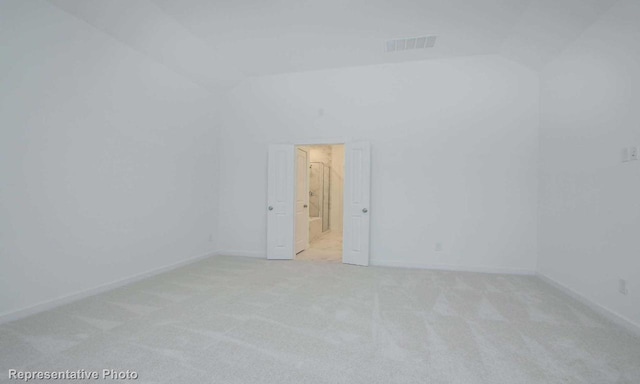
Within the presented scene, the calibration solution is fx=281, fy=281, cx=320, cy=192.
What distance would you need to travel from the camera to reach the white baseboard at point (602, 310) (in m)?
2.31

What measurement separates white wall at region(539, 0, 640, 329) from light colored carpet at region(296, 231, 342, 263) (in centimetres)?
299

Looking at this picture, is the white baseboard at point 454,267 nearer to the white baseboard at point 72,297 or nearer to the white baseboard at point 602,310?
the white baseboard at point 602,310

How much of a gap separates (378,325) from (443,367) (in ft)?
2.12

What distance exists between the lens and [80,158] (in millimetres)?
2912

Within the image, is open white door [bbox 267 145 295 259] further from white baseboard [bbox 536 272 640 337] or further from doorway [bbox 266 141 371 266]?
white baseboard [bbox 536 272 640 337]

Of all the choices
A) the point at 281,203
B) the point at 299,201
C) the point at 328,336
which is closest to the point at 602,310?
the point at 328,336

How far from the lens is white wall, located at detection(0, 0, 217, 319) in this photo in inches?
95.0

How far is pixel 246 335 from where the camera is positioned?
2.19m

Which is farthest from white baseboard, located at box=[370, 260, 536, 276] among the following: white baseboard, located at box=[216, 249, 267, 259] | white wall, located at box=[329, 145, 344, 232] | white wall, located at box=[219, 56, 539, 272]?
white wall, located at box=[329, 145, 344, 232]

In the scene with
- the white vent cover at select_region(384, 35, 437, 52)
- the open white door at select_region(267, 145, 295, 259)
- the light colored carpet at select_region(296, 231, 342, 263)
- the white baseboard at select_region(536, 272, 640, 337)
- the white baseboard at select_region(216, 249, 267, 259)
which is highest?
the white vent cover at select_region(384, 35, 437, 52)

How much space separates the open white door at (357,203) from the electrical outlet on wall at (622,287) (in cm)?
268

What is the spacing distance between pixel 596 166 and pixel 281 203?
13.0 feet

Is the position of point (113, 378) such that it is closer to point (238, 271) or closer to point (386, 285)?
point (238, 271)

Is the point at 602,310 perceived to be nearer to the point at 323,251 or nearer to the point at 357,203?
the point at 357,203
